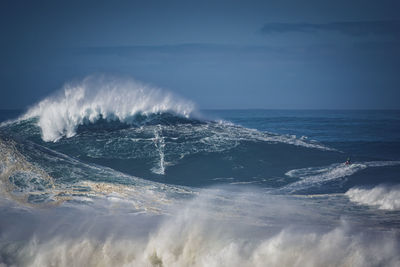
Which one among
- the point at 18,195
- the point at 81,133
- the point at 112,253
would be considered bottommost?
the point at 112,253

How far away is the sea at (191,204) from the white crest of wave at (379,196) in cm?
3

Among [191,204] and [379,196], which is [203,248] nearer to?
[191,204]

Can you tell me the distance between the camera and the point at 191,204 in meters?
9.21

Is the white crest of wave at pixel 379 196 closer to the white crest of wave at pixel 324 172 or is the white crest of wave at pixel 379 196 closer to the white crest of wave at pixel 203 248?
the white crest of wave at pixel 324 172

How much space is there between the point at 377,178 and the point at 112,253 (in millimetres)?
10747

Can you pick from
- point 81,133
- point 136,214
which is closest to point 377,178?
point 136,214

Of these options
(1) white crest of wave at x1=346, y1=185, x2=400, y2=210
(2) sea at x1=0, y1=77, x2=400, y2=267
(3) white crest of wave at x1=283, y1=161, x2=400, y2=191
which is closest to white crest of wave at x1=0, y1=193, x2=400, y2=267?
(2) sea at x1=0, y1=77, x2=400, y2=267

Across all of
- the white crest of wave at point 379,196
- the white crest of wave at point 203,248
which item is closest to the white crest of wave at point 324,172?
the white crest of wave at point 379,196

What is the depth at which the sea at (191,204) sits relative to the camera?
6.67 m

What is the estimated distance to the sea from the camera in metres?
6.67

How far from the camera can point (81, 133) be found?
19.0 m

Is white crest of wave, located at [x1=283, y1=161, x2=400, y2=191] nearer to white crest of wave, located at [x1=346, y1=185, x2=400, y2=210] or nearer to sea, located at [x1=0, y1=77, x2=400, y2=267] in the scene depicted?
sea, located at [x1=0, y1=77, x2=400, y2=267]

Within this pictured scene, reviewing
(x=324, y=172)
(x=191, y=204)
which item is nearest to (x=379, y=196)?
(x=324, y=172)

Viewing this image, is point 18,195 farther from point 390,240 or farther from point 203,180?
point 390,240
